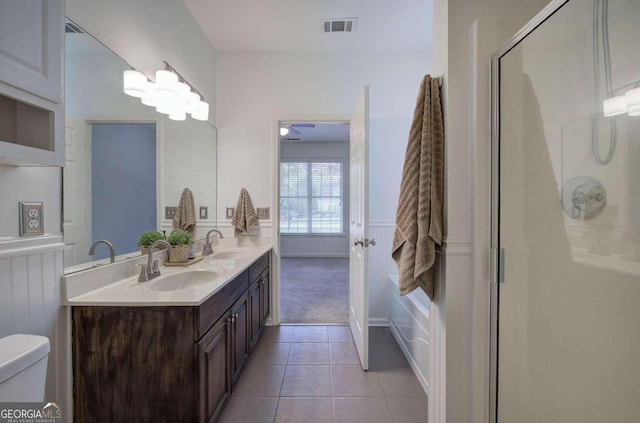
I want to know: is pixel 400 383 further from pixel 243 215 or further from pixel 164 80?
pixel 164 80

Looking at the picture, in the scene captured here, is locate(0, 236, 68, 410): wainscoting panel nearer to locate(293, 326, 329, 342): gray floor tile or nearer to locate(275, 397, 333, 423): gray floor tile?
locate(275, 397, 333, 423): gray floor tile

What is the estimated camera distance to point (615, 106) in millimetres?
841

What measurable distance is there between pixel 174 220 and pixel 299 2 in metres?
1.93

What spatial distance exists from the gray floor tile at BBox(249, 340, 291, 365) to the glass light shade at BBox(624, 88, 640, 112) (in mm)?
2287

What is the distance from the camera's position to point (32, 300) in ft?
3.33

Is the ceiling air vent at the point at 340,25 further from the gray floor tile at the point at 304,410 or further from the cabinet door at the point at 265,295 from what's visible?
the gray floor tile at the point at 304,410

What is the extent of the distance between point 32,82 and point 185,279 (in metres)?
1.22

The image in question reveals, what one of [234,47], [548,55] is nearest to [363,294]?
[548,55]

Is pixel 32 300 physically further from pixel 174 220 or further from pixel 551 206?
pixel 551 206

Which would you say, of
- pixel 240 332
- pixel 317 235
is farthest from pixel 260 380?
pixel 317 235

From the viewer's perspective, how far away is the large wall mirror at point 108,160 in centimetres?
123

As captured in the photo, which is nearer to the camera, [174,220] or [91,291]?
[91,291]

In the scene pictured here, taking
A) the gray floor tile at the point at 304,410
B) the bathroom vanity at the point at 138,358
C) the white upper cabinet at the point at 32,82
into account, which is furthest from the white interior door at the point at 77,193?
the gray floor tile at the point at 304,410

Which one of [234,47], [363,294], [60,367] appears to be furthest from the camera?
[234,47]
